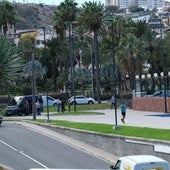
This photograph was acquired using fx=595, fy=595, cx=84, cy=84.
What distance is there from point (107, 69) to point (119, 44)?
21.4 m

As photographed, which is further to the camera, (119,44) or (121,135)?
(119,44)

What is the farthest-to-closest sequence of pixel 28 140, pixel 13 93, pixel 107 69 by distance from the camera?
pixel 107 69 → pixel 13 93 → pixel 28 140

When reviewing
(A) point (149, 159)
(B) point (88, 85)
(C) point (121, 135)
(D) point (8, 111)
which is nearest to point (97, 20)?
Result: (D) point (8, 111)

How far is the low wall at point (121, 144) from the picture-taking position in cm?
2493

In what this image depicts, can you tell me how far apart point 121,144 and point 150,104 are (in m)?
35.9

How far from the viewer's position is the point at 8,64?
69312mm

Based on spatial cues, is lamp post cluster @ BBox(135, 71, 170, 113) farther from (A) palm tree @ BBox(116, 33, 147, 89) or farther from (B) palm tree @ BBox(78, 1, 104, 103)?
(A) palm tree @ BBox(116, 33, 147, 89)

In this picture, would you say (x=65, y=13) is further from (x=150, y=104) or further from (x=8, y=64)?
(x=150, y=104)

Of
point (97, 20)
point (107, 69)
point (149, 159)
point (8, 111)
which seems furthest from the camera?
point (107, 69)

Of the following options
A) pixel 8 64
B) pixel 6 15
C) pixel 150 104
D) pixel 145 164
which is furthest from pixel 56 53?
pixel 145 164

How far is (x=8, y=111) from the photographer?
66750 millimetres

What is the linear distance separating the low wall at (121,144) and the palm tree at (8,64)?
32326 mm

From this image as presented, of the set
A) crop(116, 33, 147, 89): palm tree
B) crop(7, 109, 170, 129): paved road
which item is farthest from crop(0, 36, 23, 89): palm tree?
crop(116, 33, 147, 89): palm tree

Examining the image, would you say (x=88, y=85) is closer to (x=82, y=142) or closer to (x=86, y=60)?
(x=86, y=60)
